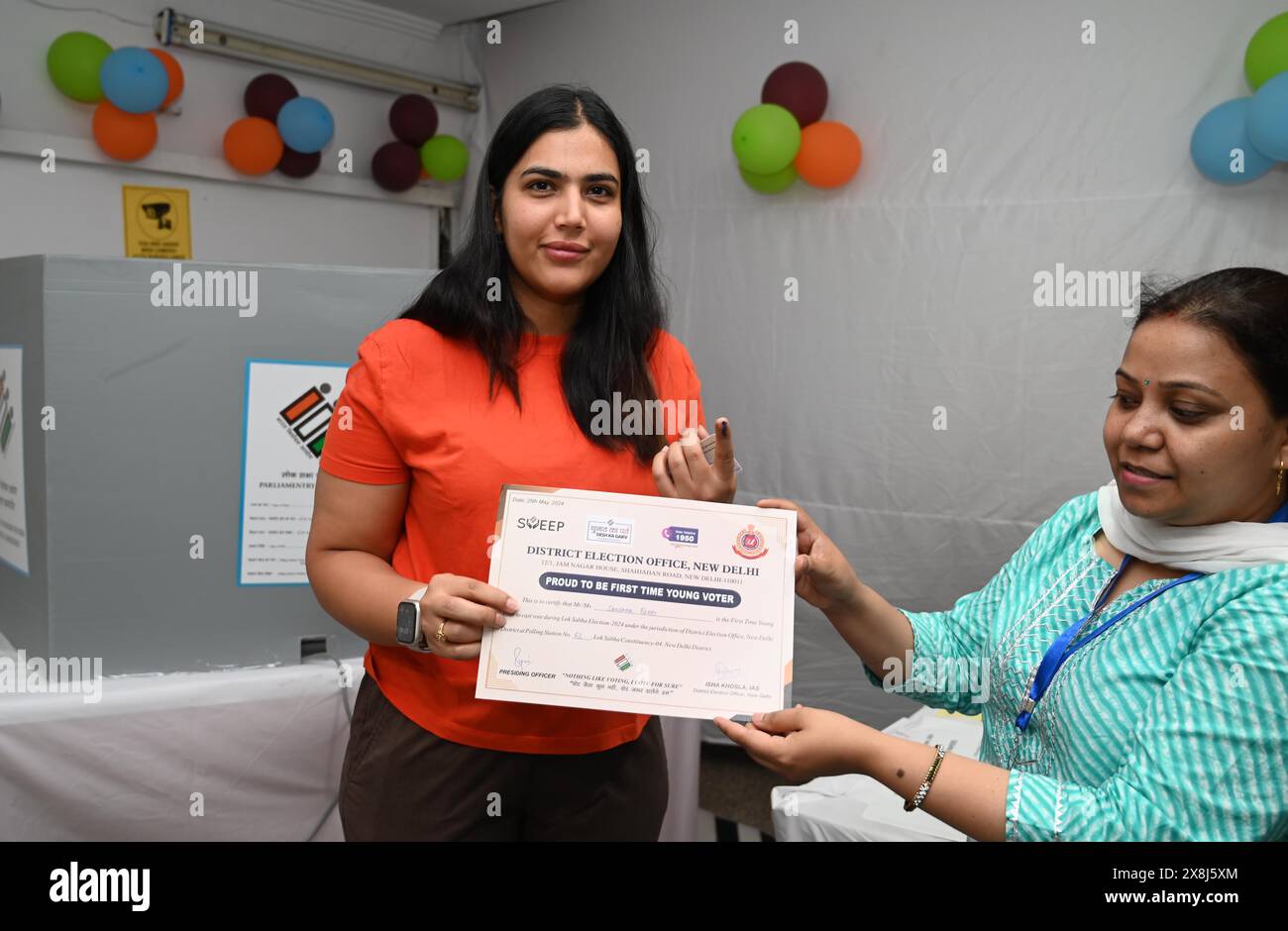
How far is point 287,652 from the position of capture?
6.66 feet

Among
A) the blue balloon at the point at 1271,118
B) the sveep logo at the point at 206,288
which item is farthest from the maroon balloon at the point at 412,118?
the blue balloon at the point at 1271,118

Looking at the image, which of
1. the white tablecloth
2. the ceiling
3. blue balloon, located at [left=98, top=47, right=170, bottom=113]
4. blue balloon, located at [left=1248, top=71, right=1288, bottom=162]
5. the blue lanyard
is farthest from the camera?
the ceiling

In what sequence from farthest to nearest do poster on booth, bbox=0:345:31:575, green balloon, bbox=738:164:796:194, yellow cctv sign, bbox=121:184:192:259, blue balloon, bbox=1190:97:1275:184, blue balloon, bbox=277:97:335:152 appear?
1. blue balloon, bbox=277:97:335:152
2. yellow cctv sign, bbox=121:184:192:259
3. green balloon, bbox=738:164:796:194
4. blue balloon, bbox=1190:97:1275:184
5. poster on booth, bbox=0:345:31:575

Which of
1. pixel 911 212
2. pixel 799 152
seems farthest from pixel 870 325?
pixel 799 152

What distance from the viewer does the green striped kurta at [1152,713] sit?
0.97m

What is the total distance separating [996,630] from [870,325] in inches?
90.8

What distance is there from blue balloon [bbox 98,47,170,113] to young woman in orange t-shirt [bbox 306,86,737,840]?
7.68ft

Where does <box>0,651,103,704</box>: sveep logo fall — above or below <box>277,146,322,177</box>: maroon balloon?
below

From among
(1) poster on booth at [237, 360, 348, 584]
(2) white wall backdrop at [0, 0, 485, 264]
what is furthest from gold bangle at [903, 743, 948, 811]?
(2) white wall backdrop at [0, 0, 485, 264]

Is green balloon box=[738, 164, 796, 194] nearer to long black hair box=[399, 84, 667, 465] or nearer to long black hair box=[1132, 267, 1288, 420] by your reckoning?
long black hair box=[399, 84, 667, 465]

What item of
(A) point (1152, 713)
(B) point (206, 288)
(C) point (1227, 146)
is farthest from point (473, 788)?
(C) point (1227, 146)

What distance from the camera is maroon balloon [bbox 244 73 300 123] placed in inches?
148

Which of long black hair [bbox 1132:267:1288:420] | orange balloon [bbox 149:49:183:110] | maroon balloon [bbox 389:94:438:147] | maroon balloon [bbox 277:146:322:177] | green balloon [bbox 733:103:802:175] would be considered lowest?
long black hair [bbox 1132:267:1288:420]
